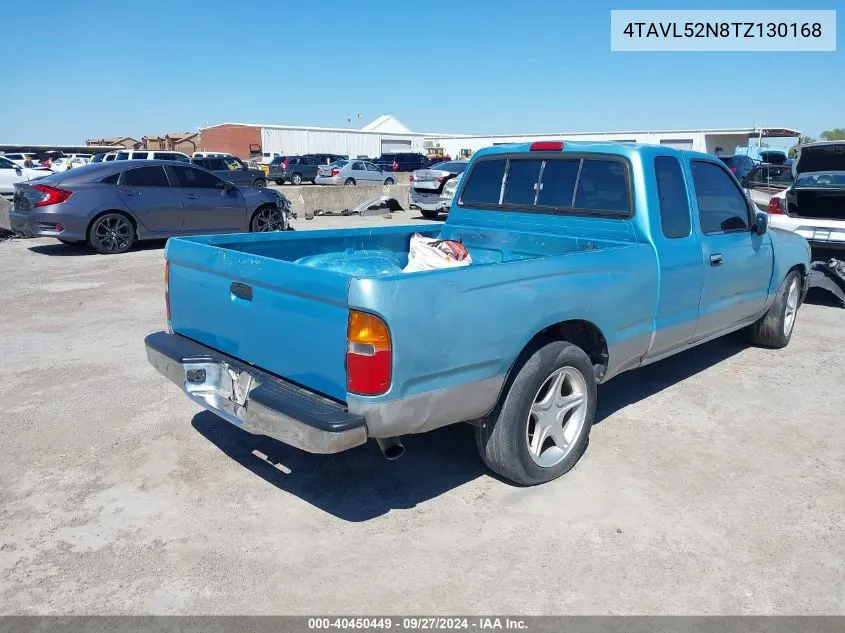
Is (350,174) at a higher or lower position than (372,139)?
lower

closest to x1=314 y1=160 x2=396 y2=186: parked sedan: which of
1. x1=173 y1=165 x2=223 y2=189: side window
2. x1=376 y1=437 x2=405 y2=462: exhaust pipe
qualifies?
x1=173 y1=165 x2=223 y2=189: side window

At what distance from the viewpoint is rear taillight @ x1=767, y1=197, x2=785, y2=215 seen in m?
9.10

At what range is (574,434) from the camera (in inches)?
159

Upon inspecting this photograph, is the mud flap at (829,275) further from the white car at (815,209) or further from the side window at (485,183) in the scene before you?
the side window at (485,183)

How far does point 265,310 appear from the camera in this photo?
11.0 feet

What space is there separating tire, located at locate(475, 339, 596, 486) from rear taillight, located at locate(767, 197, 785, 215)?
6.46 metres

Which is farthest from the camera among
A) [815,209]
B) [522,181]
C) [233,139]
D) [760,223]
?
[233,139]

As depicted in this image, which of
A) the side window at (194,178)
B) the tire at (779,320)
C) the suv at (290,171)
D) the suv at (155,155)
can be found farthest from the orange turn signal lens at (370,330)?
the suv at (290,171)

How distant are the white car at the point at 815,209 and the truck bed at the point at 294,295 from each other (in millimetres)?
5371

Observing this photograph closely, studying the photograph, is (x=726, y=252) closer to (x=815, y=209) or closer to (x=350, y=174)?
(x=815, y=209)

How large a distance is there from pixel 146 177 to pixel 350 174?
2250 cm

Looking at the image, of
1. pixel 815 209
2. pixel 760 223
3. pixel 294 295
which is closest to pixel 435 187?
pixel 815 209

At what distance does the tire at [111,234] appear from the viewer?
11.5 m

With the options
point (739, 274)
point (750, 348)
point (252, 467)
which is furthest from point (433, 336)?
point (750, 348)
